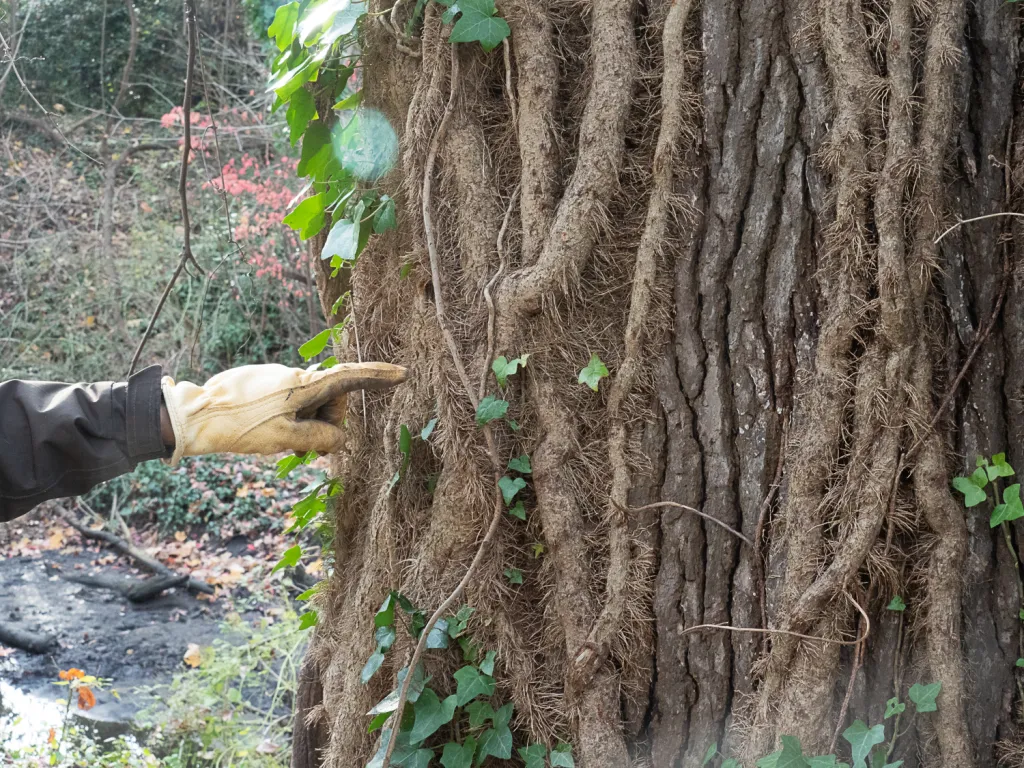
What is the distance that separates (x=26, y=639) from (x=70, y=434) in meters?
4.06

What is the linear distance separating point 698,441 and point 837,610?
0.39 meters

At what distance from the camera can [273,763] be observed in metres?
3.46

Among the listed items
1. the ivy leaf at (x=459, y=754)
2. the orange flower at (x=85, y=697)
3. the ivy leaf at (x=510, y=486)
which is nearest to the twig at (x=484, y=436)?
the ivy leaf at (x=510, y=486)

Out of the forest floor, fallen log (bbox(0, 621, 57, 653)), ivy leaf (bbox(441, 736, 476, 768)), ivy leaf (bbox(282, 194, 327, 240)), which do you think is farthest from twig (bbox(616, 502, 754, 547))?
fallen log (bbox(0, 621, 57, 653))

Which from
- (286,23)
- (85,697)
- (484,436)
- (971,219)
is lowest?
(85,697)

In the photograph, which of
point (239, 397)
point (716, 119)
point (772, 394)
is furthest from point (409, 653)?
point (716, 119)

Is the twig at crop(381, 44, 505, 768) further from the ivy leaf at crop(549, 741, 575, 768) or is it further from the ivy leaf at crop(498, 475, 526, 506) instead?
the ivy leaf at crop(549, 741, 575, 768)

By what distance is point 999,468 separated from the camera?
4.81 ft

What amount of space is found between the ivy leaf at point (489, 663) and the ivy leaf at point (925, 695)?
80 cm

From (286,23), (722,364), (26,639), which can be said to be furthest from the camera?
(26,639)

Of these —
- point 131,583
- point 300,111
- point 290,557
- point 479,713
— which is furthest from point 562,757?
point 131,583

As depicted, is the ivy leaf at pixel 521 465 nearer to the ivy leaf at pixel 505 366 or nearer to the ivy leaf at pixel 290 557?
the ivy leaf at pixel 505 366

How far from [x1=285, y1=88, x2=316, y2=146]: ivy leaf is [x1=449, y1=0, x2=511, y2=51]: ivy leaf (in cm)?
57

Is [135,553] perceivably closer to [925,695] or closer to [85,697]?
[85,697]
